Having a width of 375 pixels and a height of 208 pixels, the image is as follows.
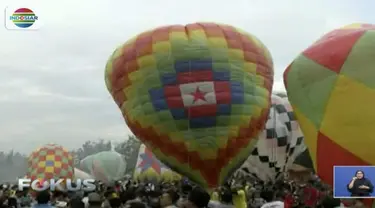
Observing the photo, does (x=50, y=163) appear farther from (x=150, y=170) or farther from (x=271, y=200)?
(x=271, y=200)

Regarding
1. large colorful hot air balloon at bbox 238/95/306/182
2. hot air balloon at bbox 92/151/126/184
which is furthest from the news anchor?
hot air balloon at bbox 92/151/126/184

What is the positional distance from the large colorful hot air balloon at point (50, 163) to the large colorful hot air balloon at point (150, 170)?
3.06 meters

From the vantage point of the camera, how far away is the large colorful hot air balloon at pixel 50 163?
81.5ft

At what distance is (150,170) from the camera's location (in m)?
27.3

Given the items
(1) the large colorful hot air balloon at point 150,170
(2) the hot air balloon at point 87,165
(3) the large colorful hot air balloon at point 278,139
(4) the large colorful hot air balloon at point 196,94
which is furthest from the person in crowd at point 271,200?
(2) the hot air balloon at point 87,165

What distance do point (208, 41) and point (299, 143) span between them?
233 inches

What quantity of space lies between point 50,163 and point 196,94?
15719mm

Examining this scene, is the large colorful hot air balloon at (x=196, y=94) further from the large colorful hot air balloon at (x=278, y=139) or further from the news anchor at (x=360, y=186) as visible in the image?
the news anchor at (x=360, y=186)

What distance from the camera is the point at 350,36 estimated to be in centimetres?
608

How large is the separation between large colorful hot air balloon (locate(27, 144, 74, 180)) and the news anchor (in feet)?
69.7

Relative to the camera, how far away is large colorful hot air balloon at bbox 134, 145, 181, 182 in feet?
88.0

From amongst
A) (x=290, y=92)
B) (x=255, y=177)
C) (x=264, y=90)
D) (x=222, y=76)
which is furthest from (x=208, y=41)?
(x=255, y=177)

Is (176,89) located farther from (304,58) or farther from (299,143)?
(299,143)

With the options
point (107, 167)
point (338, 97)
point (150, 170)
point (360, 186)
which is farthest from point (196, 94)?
point (107, 167)
